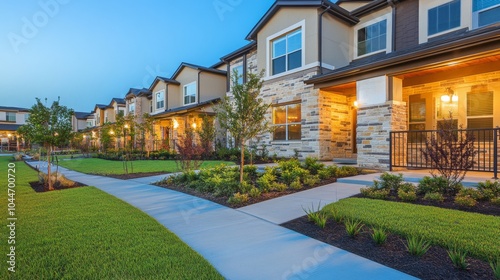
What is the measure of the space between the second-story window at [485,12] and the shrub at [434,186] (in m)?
7.43

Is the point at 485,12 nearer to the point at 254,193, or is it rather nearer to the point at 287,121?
the point at 287,121

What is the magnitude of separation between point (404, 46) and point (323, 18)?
142 inches

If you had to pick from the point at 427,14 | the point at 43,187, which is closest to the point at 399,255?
the point at 43,187

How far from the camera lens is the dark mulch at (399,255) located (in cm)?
265

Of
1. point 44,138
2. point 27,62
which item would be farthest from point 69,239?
point 27,62

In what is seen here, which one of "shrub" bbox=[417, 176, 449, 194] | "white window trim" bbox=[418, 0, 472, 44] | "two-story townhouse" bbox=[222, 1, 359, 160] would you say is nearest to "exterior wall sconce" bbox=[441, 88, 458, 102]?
"white window trim" bbox=[418, 0, 472, 44]

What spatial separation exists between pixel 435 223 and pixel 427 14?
10.2 metres

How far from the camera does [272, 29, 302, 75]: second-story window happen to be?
12.6 meters

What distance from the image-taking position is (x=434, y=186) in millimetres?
5484

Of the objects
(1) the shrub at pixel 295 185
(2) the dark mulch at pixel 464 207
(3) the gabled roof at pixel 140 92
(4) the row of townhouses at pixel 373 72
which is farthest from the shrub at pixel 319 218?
(3) the gabled roof at pixel 140 92

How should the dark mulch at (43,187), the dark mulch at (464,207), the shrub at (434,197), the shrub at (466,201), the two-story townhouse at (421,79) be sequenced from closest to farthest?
the dark mulch at (464,207) < the shrub at (466,201) < the shrub at (434,197) < the two-story townhouse at (421,79) < the dark mulch at (43,187)

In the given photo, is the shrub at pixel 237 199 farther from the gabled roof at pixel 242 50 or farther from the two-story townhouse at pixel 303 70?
the gabled roof at pixel 242 50

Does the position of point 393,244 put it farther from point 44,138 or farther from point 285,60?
point 285,60

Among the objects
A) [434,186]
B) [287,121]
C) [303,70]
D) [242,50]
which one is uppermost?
[242,50]
